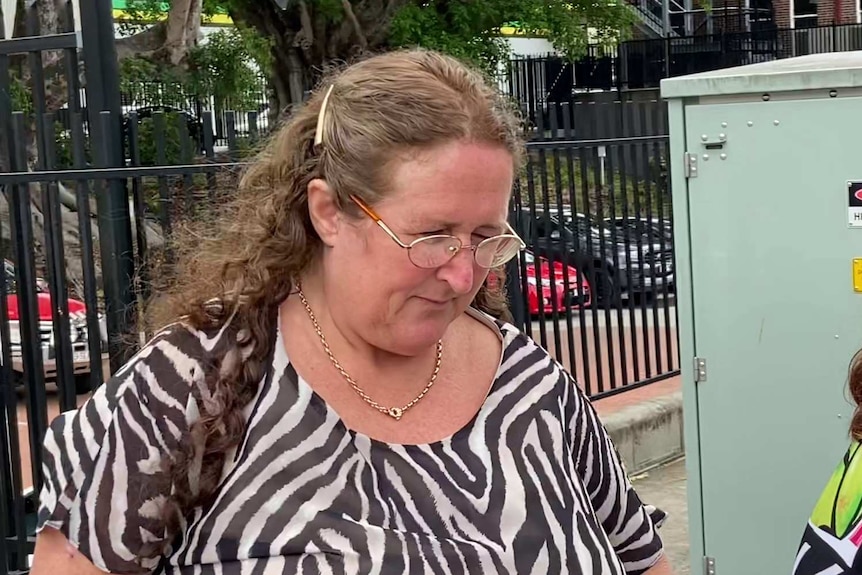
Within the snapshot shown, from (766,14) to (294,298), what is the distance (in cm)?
3162

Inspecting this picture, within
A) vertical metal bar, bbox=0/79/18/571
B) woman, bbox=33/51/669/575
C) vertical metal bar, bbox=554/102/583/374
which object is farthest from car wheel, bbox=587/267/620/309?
woman, bbox=33/51/669/575

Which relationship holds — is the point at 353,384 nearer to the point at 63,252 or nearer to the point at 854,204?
the point at 854,204

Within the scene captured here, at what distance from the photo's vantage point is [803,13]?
1302 inches

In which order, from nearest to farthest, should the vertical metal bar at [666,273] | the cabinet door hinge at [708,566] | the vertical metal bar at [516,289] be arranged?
the cabinet door hinge at [708,566] < the vertical metal bar at [516,289] < the vertical metal bar at [666,273]

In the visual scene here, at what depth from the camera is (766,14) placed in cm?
3123

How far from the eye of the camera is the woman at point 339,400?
61.7 inches

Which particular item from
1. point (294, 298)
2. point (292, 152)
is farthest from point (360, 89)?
point (294, 298)

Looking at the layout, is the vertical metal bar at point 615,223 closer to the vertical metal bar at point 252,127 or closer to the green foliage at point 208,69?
the vertical metal bar at point 252,127

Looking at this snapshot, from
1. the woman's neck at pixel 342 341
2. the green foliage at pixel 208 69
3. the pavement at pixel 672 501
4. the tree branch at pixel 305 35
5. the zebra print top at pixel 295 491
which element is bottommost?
the pavement at pixel 672 501

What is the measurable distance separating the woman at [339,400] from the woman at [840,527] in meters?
0.38

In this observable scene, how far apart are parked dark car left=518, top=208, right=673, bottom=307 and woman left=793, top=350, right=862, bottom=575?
4017 mm

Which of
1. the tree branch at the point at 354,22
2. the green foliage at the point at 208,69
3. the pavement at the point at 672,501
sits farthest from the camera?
the tree branch at the point at 354,22

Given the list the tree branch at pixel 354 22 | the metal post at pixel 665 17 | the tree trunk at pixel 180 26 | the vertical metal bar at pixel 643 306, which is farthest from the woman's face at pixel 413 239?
the metal post at pixel 665 17

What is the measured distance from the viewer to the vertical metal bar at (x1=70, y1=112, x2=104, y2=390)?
12.9 ft
